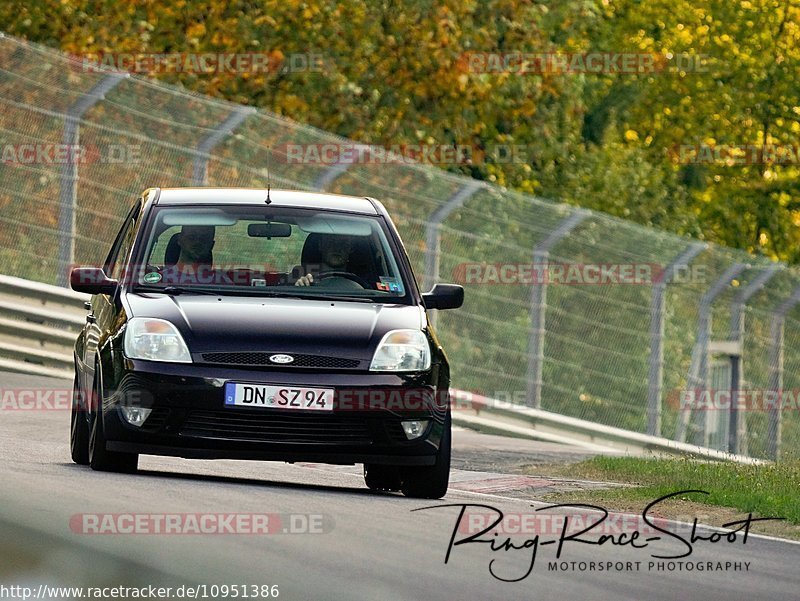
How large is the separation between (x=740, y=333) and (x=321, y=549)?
12490 mm

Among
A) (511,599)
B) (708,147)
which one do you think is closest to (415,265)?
(511,599)

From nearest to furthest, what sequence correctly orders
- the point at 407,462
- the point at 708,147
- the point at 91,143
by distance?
the point at 407,462
the point at 91,143
the point at 708,147

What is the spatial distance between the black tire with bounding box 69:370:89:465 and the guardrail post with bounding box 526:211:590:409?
7598mm

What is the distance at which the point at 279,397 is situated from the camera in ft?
34.7

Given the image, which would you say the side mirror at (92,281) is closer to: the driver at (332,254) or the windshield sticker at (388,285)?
the driver at (332,254)

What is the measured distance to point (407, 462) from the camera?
10875 millimetres

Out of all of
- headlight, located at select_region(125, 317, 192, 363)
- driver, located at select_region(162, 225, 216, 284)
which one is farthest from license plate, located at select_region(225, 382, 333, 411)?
driver, located at select_region(162, 225, 216, 284)

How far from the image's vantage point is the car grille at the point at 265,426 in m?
10.6

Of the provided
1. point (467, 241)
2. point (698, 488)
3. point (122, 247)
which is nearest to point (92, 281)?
point (122, 247)

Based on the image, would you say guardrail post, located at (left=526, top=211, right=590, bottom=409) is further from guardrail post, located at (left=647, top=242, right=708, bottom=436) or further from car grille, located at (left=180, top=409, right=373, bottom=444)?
car grille, located at (left=180, top=409, right=373, bottom=444)

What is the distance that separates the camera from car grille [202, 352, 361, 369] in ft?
34.8

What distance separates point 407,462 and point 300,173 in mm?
8189

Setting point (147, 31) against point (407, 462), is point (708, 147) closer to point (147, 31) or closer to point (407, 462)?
point (147, 31)

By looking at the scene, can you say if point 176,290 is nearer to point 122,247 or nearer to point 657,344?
point 122,247
